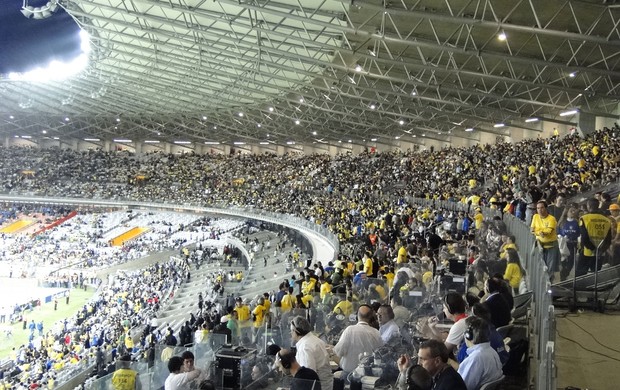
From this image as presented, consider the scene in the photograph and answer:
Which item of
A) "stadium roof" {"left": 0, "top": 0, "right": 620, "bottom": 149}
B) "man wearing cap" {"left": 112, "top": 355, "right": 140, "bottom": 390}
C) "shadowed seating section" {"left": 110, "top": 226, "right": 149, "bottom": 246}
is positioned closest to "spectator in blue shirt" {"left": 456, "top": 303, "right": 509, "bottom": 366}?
"man wearing cap" {"left": 112, "top": 355, "right": 140, "bottom": 390}

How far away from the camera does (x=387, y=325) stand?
6.12 metres

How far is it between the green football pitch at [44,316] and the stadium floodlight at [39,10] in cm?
1391

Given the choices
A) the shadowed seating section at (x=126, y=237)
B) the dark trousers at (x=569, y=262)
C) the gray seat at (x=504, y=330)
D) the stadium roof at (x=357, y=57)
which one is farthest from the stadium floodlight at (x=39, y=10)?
the shadowed seating section at (x=126, y=237)

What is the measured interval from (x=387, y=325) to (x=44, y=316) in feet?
103

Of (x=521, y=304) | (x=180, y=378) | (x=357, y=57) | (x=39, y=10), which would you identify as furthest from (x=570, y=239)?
(x=357, y=57)

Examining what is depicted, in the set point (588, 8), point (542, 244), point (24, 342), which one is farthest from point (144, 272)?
point (542, 244)

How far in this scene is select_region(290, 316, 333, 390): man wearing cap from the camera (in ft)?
16.7

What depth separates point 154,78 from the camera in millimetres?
34000

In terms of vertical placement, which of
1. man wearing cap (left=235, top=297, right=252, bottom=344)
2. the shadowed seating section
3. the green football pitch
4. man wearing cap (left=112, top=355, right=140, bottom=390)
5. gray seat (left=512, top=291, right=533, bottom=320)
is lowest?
the green football pitch

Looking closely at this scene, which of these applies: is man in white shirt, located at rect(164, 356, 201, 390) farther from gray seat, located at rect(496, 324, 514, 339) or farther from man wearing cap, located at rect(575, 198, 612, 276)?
man wearing cap, located at rect(575, 198, 612, 276)

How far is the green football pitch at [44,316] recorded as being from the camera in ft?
92.1

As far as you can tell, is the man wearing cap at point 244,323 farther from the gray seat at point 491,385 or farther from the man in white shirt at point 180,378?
the gray seat at point 491,385

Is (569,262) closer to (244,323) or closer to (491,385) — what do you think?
(491,385)

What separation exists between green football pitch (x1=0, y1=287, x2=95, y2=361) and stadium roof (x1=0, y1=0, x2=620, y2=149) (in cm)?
1272
